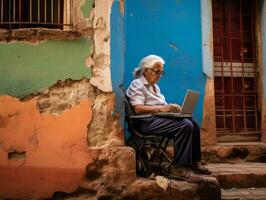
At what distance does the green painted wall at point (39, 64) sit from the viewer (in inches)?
148

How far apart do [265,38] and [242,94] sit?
3.24 feet

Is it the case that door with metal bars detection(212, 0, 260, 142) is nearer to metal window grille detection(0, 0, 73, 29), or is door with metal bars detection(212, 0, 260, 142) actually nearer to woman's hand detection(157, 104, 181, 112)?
woman's hand detection(157, 104, 181, 112)

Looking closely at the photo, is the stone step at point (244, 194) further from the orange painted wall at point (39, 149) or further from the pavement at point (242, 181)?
the orange painted wall at point (39, 149)

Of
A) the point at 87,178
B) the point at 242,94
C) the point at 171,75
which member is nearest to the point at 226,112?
the point at 242,94

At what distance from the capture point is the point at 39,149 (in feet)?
12.1

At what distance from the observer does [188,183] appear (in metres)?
3.85

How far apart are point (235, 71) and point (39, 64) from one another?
143 inches

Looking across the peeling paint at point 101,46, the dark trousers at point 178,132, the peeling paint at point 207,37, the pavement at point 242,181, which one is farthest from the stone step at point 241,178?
the peeling paint at point 101,46

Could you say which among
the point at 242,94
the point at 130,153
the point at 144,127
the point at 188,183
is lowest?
the point at 188,183

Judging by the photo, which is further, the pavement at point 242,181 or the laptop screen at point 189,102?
the pavement at point 242,181

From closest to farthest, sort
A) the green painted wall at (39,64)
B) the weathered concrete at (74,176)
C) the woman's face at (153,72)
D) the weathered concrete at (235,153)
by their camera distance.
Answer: the weathered concrete at (74,176) → the green painted wall at (39,64) → the woman's face at (153,72) → the weathered concrete at (235,153)

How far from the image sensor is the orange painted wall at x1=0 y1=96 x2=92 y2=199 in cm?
365

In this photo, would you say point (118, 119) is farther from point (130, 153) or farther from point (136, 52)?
point (136, 52)

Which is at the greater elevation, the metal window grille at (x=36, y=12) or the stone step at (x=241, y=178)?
the metal window grille at (x=36, y=12)
